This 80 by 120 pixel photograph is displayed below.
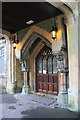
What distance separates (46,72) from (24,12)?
10.1 feet

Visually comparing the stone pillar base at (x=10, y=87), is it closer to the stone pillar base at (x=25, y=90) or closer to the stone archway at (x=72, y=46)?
the stone pillar base at (x=25, y=90)

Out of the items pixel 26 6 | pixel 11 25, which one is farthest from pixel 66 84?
pixel 11 25

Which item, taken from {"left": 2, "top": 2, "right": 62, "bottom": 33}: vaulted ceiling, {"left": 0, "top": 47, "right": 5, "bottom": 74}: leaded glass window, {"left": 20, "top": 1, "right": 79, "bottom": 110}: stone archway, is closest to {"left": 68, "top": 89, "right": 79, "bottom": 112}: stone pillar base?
{"left": 20, "top": 1, "right": 79, "bottom": 110}: stone archway

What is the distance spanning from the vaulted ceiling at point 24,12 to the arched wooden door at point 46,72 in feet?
5.61

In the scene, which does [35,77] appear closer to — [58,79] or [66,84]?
[58,79]

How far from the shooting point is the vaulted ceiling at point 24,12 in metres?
5.02

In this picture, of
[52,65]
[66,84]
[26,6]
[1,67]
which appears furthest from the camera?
[1,67]

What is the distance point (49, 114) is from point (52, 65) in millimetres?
3046

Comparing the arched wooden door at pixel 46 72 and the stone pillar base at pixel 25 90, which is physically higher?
the arched wooden door at pixel 46 72

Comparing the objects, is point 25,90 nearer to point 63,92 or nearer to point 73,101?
point 63,92

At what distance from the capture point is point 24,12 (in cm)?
561

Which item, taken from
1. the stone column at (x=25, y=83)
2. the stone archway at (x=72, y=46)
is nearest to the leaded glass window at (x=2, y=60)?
the stone column at (x=25, y=83)

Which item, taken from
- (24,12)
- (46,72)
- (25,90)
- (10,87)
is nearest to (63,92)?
(46,72)

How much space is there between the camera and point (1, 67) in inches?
373
